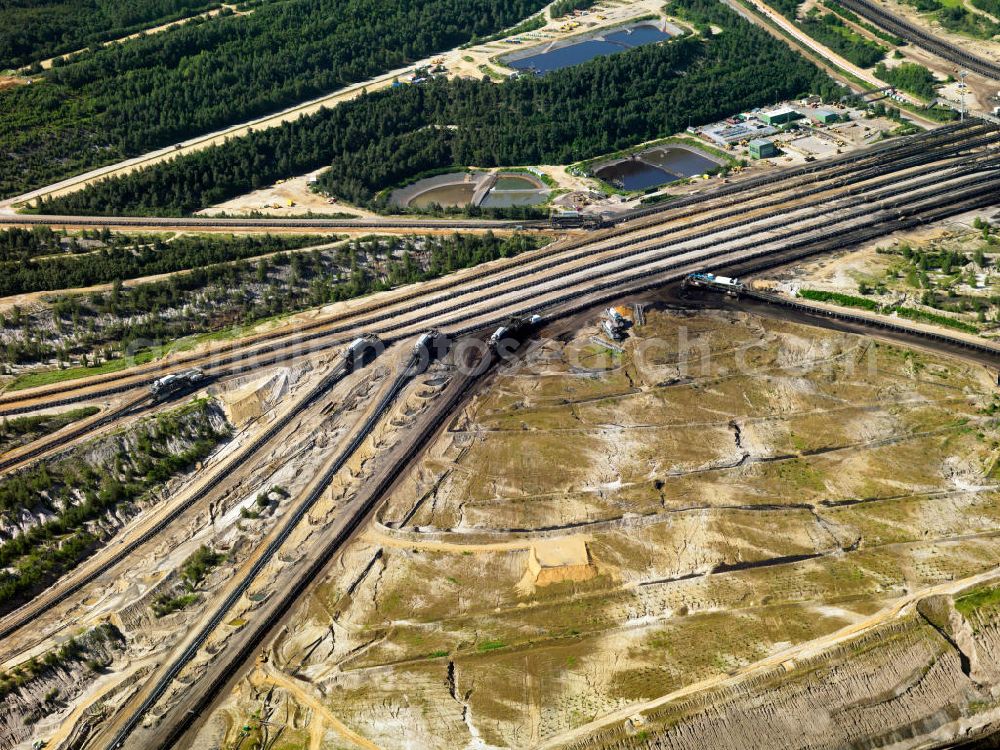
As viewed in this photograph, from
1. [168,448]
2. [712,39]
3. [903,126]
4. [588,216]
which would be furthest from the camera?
[712,39]

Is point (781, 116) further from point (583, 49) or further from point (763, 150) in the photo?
point (583, 49)

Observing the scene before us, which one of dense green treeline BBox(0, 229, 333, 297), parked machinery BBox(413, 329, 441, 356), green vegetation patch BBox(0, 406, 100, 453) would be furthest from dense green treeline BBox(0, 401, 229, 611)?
dense green treeline BBox(0, 229, 333, 297)

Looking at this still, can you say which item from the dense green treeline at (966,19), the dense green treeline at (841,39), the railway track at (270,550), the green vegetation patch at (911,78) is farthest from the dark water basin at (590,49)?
the railway track at (270,550)

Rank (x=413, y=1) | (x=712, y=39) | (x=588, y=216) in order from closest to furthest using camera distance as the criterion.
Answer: (x=588, y=216) < (x=712, y=39) < (x=413, y=1)

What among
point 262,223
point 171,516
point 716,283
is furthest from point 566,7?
point 171,516

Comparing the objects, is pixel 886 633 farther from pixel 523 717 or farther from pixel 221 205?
pixel 221 205

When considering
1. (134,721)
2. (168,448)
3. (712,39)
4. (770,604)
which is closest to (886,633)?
(770,604)

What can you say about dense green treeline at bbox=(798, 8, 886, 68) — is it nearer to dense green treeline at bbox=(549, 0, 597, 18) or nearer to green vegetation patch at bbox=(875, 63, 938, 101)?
green vegetation patch at bbox=(875, 63, 938, 101)
